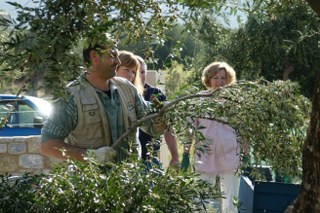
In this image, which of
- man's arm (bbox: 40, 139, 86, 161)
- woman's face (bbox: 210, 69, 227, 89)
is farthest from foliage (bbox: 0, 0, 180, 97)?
woman's face (bbox: 210, 69, 227, 89)

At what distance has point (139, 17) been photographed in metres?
3.92

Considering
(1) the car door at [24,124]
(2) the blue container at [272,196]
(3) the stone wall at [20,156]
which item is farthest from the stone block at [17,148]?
(1) the car door at [24,124]

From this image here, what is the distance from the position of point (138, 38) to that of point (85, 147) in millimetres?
1298

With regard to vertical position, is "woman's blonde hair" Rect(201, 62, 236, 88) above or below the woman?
above

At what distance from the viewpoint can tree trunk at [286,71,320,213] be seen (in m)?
4.06

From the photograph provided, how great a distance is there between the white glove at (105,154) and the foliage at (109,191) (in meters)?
0.63

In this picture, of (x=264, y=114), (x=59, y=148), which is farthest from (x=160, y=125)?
(x=264, y=114)

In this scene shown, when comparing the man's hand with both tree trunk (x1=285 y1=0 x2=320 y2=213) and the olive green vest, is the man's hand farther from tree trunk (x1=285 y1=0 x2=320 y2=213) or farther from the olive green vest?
tree trunk (x1=285 y1=0 x2=320 y2=213)

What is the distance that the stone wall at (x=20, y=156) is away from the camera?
9148 mm

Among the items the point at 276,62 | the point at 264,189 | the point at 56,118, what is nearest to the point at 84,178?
the point at 56,118

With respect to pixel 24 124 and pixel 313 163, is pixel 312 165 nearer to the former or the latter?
pixel 313 163

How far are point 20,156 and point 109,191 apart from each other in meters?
5.40

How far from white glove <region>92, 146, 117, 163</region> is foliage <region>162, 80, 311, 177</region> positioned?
14.5 inches

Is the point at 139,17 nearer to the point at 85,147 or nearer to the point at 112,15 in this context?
the point at 112,15
